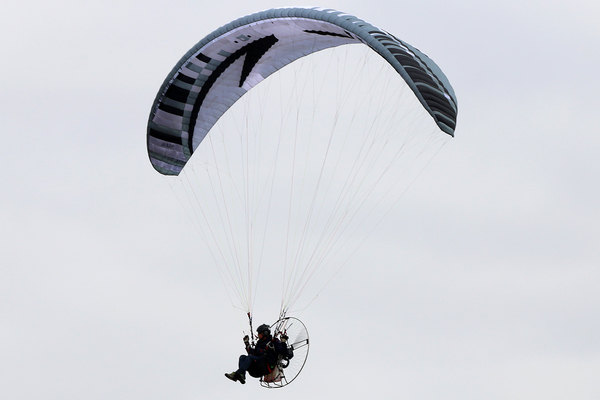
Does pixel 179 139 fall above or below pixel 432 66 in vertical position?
below

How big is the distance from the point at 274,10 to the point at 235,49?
1767mm

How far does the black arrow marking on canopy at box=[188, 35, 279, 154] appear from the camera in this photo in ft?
79.6

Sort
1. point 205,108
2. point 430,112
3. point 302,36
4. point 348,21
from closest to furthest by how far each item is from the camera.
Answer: point 430,112, point 348,21, point 302,36, point 205,108

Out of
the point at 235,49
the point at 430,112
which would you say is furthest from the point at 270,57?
the point at 430,112

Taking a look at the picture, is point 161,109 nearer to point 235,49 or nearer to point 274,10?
point 235,49

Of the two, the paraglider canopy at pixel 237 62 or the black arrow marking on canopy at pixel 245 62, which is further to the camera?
the black arrow marking on canopy at pixel 245 62

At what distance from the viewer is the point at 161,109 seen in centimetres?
2511

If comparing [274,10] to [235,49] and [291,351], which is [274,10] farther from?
[291,351]

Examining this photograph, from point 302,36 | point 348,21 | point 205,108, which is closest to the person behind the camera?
point 348,21

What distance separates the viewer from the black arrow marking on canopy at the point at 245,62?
24266 mm

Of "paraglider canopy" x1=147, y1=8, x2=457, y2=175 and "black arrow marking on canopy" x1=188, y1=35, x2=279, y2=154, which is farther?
"black arrow marking on canopy" x1=188, y1=35, x2=279, y2=154

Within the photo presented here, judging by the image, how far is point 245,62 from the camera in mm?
24828

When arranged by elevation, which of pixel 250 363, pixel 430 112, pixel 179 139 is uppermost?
pixel 430 112

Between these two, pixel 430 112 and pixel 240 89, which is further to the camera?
pixel 240 89
